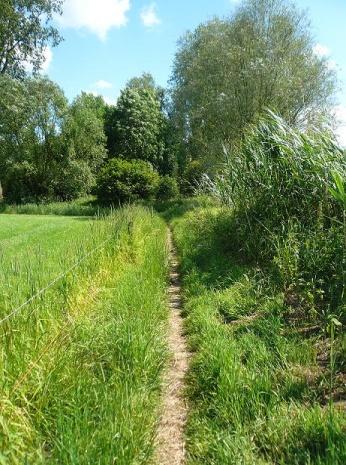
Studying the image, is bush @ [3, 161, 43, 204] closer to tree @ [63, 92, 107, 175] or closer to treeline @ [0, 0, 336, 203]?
treeline @ [0, 0, 336, 203]

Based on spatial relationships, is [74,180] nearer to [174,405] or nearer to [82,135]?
[82,135]

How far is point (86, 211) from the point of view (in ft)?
106

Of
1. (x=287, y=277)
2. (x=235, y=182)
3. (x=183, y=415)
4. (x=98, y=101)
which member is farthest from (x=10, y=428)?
(x=98, y=101)

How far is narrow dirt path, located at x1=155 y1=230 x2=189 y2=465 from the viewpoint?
3.13 m

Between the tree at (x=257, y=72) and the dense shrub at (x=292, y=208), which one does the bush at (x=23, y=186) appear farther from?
the dense shrub at (x=292, y=208)

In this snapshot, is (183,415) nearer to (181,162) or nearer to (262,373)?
(262,373)

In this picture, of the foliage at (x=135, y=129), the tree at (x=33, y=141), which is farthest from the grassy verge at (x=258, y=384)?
the foliage at (x=135, y=129)

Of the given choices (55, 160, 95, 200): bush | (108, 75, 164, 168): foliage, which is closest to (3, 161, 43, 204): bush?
(55, 160, 95, 200): bush

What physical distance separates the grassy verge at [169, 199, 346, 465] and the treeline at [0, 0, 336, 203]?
12.1ft

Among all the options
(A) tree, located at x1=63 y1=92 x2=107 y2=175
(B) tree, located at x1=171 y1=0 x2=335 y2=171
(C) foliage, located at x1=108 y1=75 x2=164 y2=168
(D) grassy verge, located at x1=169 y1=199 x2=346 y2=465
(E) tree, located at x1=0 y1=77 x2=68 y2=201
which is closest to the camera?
Result: (D) grassy verge, located at x1=169 y1=199 x2=346 y2=465

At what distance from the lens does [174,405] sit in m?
3.77

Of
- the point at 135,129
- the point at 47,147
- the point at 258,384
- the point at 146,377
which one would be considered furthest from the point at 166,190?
the point at 258,384

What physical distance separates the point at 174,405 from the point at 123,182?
2939 centimetres

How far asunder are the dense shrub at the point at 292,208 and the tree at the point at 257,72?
44.6ft
